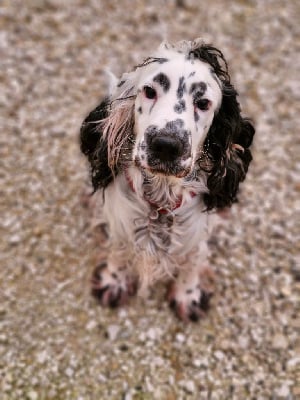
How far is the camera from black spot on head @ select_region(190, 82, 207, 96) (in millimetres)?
2359

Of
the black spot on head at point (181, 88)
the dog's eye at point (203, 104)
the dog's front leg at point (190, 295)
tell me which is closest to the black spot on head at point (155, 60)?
the black spot on head at point (181, 88)

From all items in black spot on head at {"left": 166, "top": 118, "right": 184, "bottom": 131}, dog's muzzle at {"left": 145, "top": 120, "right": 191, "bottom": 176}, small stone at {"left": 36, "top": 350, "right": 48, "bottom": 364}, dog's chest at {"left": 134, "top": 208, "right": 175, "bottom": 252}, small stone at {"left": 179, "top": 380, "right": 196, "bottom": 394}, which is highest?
black spot on head at {"left": 166, "top": 118, "right": 184, "bottom": 131}

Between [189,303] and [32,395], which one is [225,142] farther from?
[32,395]

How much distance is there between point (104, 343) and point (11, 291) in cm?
79

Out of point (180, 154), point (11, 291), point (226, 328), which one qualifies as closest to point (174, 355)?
point (226, 328)

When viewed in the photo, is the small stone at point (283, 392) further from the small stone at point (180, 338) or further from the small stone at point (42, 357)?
the small stone at point (42, 357)

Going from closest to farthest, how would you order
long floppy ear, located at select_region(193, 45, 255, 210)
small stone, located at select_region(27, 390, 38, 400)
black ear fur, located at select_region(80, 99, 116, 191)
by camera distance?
long floppy ear, located at select_region(193, 45, 255, 210), black ear fur, located at select_region(80, 99, 116, 191), small stone, located at select_region(27, 390, 38, 400)

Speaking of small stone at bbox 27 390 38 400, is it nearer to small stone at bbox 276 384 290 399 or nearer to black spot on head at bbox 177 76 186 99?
small stone at bbox 276 384 290 399

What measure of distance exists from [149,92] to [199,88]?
24 cm

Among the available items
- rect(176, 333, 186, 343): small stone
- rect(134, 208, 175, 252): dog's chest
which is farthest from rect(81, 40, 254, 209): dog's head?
rect(176, 333, 186, 343): small stone

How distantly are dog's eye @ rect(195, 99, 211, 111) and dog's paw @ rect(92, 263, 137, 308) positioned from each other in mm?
1621

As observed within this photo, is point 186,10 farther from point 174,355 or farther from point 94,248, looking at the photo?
point 174,355

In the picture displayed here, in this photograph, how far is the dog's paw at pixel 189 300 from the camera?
3.59m

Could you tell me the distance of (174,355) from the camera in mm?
Result: 3480
